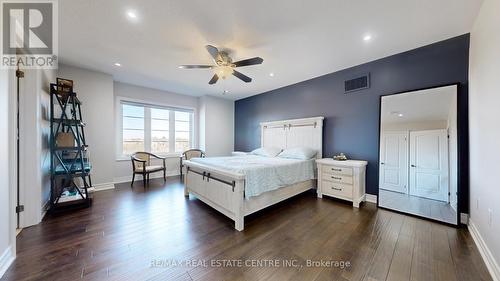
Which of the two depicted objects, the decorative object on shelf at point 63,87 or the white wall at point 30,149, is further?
the decorative object on shelf at point 63,87

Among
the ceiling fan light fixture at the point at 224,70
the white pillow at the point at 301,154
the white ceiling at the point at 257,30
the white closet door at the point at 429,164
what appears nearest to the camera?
the white ceiling at the point at 257,30

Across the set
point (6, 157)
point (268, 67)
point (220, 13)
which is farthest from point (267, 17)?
point (6, 157)

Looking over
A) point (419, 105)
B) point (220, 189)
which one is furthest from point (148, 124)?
point (419, 105)

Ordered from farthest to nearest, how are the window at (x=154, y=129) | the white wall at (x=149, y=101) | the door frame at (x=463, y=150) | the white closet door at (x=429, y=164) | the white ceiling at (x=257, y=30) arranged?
the window at (x=154, y=129)
the white wall at (x=149, y=101)
the white closet door at (x=429, y=164)
the door frame at (x=463, y=150)
the white ceiling at (x=257, y=30)

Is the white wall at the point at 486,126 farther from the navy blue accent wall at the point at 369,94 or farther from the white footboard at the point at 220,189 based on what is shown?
the white footboard at the point at 220,189

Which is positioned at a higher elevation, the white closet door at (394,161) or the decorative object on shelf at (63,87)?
the decorative object on shelf at (63,87)

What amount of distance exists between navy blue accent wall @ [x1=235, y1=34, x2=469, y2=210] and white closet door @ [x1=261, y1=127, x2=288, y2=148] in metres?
0.39

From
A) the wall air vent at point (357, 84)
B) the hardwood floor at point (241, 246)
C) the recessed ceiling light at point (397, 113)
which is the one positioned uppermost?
the wall air vent at point (357, 84)

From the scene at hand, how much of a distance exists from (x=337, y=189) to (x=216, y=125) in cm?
429

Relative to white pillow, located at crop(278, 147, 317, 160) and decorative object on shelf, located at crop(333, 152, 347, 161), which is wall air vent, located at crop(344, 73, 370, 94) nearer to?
decorative object on shelf, located at crop(333, 152, 347, 161)

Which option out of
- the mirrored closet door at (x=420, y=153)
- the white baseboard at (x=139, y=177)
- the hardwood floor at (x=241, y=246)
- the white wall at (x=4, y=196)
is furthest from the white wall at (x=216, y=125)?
the mirrored closet door at (x=420, y=153)

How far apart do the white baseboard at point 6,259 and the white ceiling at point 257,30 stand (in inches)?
101

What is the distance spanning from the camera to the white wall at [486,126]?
5.46 ft

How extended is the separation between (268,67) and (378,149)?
262cm
